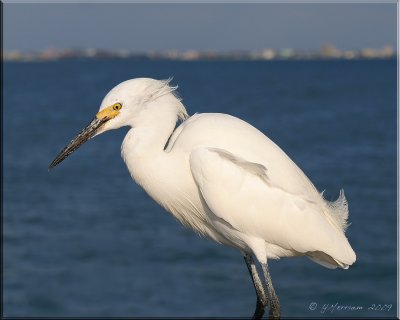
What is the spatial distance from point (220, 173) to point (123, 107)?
0.66 metres

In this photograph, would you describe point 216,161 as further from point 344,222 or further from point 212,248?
point 212,248

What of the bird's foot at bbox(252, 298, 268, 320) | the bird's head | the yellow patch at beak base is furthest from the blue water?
the yellow patch at beak base

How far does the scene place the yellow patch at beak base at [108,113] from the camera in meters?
4.18

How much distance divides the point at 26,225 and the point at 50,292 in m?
5.44

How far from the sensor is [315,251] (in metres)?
4.55

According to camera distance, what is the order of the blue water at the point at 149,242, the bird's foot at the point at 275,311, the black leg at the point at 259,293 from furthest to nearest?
the blue water at the point at 149,242, the black leg at the point at 259,293, the bird's foot at the point at 275,311

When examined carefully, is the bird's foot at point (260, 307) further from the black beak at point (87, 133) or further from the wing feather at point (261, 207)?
the black beak at point (87, 133)

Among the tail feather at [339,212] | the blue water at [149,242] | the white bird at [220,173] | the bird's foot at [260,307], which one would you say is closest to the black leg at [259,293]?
the bird's foot at [260,307]

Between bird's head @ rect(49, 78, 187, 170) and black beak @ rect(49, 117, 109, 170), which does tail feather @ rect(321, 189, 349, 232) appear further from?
black beak @ rect(49, 117, 109, 170)

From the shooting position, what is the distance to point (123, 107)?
4.20 m

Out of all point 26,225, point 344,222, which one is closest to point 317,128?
point 26,225

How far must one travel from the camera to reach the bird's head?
13.7 ft

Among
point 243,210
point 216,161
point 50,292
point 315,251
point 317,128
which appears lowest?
point 317,128

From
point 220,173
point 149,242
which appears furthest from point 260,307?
point 149,242
